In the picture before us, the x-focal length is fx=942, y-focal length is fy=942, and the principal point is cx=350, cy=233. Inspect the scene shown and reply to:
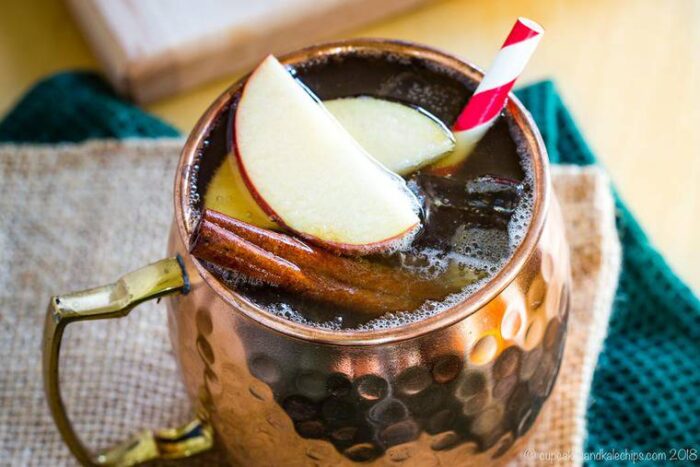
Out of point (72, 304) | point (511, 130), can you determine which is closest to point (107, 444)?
point (72, 304)

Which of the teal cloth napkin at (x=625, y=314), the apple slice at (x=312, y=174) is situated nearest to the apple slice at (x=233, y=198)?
the apple slice at (x=312, y=174)

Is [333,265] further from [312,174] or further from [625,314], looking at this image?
[625,314]

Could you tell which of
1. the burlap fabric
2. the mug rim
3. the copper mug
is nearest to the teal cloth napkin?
the burlap fabric

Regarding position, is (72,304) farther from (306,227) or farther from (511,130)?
(511,130)

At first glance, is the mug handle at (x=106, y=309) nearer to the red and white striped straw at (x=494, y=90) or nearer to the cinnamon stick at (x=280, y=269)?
the cinnamon stick at (x=280, y=269)

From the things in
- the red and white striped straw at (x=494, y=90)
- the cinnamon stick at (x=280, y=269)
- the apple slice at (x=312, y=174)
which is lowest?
the cinnamon stick at (x=280, y=269)

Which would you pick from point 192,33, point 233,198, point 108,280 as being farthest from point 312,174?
point 192,33

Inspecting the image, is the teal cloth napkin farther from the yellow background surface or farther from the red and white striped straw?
the red and white striped straw
